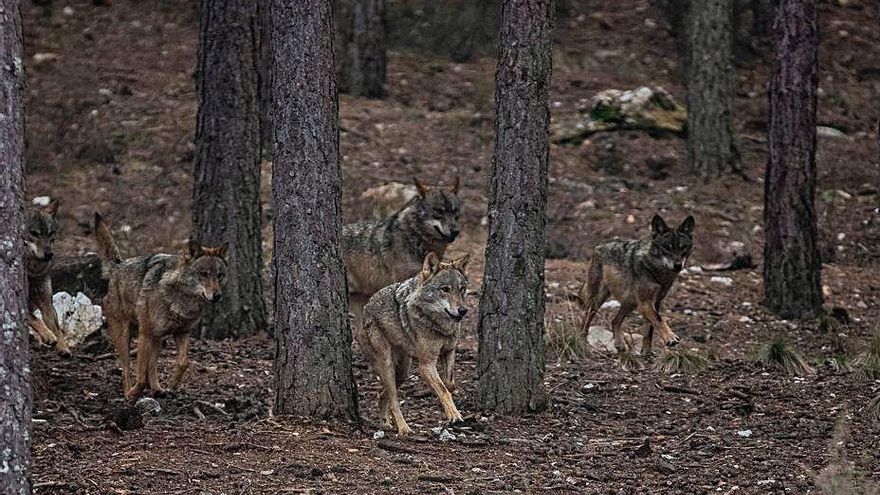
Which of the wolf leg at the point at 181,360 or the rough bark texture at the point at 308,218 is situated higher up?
the rough bark texture at the point at 308,218

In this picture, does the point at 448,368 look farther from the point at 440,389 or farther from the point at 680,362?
the point at 680,362

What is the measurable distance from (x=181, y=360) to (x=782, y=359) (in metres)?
5.88

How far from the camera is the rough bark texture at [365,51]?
21.7 meters

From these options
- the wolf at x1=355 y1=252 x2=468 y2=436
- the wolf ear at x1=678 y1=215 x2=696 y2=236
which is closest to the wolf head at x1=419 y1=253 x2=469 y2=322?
the wolf at x1=355 y1=252 x2=468 y2=436

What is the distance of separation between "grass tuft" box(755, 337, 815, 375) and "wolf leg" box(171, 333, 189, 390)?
18.7ft

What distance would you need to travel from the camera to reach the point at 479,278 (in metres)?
15.9

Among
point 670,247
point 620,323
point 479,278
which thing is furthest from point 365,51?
point 670,247

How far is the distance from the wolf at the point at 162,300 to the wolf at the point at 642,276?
14.9ft

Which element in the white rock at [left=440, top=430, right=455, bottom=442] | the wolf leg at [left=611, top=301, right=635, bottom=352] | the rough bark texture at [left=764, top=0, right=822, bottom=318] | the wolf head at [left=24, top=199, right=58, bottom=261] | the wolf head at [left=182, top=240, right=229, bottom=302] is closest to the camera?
the white rock at [left=440, top=430, right=455, bottom=442]

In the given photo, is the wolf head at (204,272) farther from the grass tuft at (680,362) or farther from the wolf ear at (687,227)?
the wolf ear at (687,227)

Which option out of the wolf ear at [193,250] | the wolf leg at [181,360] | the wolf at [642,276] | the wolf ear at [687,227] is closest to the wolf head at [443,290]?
the wolf ear at [193,250]

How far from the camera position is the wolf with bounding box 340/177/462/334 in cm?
1286

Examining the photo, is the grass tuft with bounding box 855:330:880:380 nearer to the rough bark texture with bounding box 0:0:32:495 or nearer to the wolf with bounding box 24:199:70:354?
the wolf with bounding box 24:199:70:354

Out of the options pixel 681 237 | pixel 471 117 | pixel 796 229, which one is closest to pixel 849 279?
pixel 796 229
